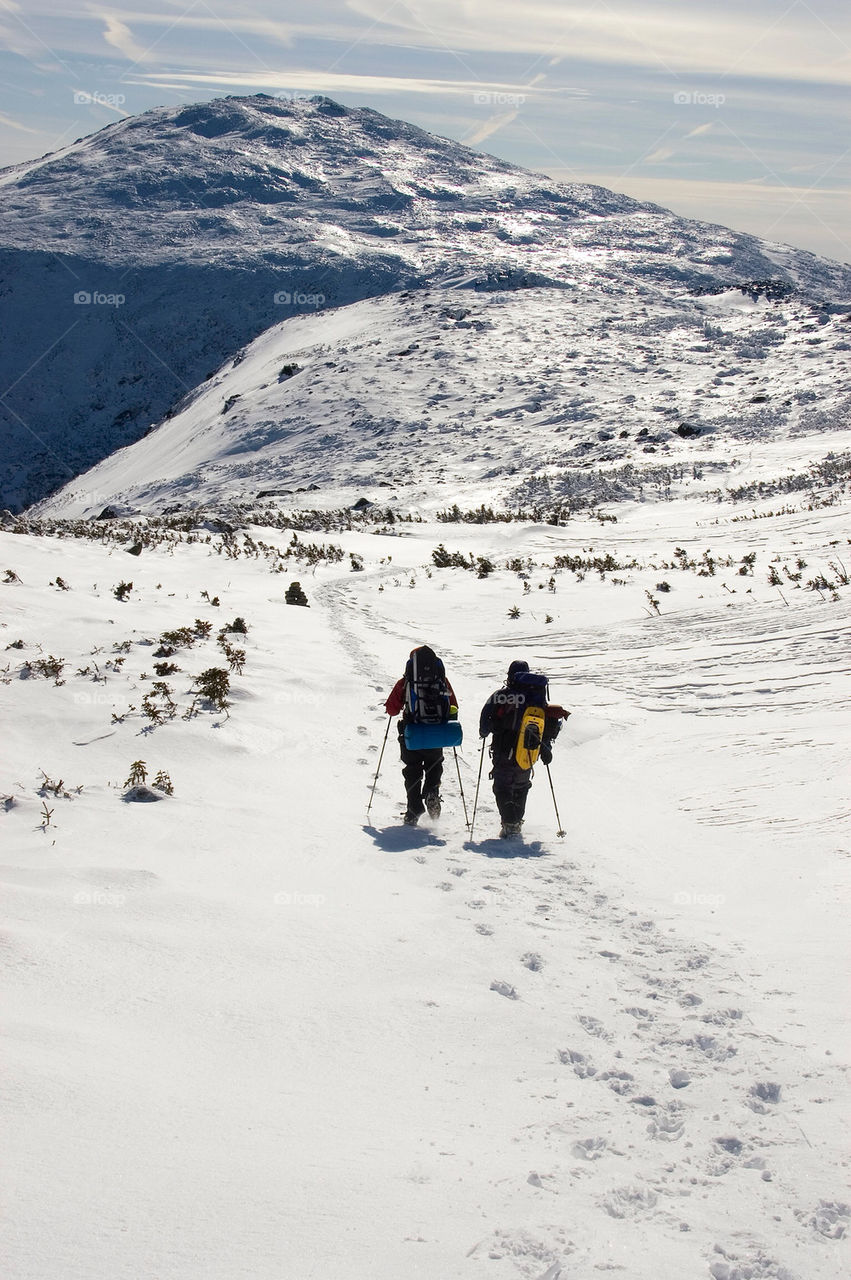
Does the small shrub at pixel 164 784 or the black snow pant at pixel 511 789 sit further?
the black snow pant at pixel 511 789

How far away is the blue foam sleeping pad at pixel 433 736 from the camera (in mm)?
7609

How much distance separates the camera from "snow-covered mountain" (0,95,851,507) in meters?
77.8

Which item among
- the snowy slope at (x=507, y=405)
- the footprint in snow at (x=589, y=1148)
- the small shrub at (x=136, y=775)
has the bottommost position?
the footprint in snow at (x=589, y=1148)

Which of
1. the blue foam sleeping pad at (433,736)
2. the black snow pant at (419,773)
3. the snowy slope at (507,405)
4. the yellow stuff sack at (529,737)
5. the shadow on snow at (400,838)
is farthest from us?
the snowy slope at (507,405)

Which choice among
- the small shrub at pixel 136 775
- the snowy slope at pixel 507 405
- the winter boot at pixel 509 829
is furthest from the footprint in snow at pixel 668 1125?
the snowy slope at pixel 507 405

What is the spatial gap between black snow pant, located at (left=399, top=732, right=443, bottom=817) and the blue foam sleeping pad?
112mm

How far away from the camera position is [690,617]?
47.5 feet

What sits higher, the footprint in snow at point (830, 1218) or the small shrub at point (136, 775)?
the small shrub at point (136, 775)

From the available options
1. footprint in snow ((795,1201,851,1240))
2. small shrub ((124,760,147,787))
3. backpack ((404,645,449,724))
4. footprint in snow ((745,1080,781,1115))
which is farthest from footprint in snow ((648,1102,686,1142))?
small shrub ((124,760,147,787))

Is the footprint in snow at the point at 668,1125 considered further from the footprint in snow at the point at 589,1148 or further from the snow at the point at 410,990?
the footprint in snow at the point at 589,1148

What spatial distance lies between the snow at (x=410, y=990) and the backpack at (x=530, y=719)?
0.76 m

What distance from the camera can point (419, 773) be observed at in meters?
7.75

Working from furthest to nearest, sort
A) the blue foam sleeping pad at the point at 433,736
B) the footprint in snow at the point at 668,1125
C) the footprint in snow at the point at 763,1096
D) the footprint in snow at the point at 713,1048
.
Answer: the blue foam sleeping pad at the point at 433,736 < the footprint in snow at the point at 713,1048 < the footprint in snow at the point at 763,1096 < the footprint in snow at the point at 668,1125

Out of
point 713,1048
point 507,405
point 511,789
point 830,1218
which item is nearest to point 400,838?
point 511,789
